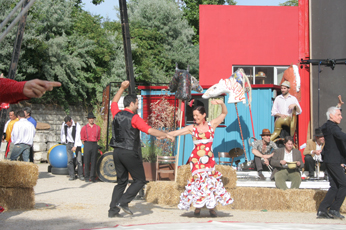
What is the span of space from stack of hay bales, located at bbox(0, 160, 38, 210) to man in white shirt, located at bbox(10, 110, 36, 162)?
10.2 feet

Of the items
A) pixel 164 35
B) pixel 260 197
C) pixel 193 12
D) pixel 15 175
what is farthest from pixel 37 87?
pixel 193 12

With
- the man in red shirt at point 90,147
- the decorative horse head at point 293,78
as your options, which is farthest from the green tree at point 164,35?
the decorative horse head at point 293,78

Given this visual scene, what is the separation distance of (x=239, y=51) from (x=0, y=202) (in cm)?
1132

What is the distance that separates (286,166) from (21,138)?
20.9ft

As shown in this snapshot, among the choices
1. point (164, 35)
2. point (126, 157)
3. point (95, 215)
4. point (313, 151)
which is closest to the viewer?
point (126, 157)

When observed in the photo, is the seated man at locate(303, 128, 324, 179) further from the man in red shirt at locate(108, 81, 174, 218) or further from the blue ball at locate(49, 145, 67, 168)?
the blue ball at locate(49, 145, 67, 168)

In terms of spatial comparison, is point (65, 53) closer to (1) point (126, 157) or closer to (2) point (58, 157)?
(2) point (58, 157)

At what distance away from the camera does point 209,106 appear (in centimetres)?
1368

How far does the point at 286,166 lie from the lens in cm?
841

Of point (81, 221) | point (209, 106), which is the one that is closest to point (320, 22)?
point (209, 106)

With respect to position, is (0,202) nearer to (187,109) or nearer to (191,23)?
(187,109)

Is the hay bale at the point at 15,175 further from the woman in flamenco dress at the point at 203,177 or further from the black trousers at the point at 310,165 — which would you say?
the black trousers at the point at 310,165

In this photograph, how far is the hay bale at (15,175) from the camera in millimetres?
6949

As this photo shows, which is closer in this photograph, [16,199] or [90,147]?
[16,199]
